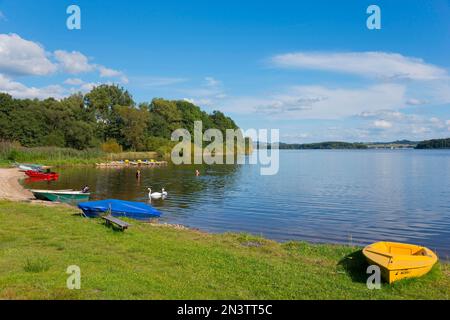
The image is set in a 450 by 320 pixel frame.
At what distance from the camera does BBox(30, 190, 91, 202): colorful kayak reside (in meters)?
36.8

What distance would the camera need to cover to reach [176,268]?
13297mm

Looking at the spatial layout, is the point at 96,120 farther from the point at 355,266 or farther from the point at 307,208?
the point at 355,266

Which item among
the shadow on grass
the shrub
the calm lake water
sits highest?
the shrub

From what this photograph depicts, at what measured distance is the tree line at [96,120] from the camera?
97375 millimetres

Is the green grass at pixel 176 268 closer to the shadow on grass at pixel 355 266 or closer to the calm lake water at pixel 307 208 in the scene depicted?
the shadow on grass at pixel 355 266

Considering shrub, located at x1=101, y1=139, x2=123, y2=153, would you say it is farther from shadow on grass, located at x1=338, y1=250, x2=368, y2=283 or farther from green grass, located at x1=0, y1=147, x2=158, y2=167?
shadow on grass, located at x1=338, y1=250, x2=368, y2=283

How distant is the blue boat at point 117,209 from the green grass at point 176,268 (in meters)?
5.99

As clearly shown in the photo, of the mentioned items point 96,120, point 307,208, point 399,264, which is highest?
point 96,120

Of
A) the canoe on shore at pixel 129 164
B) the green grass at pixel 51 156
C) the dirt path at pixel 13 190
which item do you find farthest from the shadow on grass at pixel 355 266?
the canoe on shore at pixel 129 164

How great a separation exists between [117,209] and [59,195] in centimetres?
1229

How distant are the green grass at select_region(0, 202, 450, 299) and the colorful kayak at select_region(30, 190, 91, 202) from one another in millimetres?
17450

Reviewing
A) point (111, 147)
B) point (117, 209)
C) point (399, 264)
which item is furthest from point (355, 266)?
point (111, 147)

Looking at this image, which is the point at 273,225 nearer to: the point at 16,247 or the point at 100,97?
the point at 16,247

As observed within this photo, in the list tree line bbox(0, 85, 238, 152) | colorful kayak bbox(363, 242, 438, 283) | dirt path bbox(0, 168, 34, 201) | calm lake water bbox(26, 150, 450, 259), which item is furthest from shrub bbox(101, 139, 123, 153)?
colorful kayak bbox(363, 242, 438, 283)
